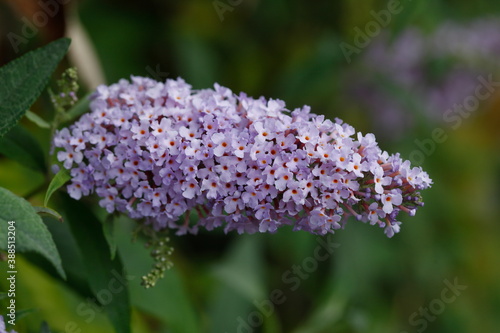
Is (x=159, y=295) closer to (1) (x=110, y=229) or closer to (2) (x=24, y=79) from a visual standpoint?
(1) (x=110, y=229)

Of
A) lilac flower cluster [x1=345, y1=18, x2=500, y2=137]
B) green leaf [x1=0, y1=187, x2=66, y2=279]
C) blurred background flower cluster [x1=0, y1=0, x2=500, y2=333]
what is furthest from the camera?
lilac flower cluster [x1=345, y1=18, x2=500, y2=137]

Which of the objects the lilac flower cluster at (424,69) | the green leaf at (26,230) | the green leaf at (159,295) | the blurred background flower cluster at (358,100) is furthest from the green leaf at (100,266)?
the lilac flower cluster at (424,69)

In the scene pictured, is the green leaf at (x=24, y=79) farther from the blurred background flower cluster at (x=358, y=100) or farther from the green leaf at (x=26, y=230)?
the blurred background flower cluster at (x=358, y=100)

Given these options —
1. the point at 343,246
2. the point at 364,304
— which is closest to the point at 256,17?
the point at 343,246

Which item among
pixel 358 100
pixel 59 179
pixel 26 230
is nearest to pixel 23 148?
pixel 59 179

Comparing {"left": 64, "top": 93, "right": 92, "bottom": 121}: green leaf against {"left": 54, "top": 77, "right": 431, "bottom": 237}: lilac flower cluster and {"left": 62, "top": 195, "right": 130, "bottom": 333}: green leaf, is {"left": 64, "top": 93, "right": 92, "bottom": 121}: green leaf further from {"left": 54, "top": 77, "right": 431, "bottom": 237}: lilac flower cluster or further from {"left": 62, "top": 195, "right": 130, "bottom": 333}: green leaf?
{"left": 62, "top": 195, "right": 130, "bottom": 333}: green leaf

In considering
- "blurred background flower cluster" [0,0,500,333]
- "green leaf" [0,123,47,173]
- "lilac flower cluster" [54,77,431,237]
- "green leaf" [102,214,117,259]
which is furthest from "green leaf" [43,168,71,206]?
"blurred background flower cluster" [0,0,500,333]
